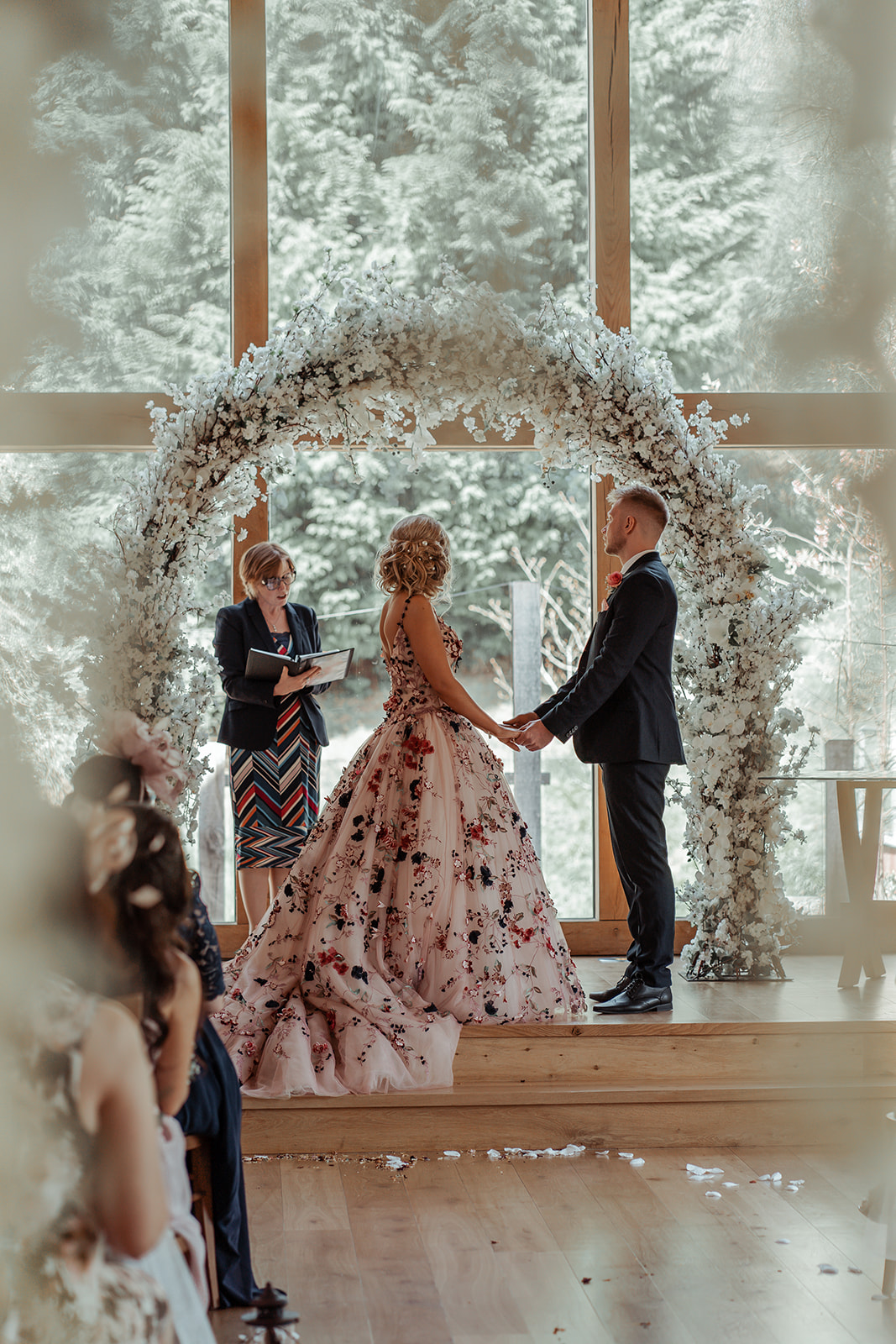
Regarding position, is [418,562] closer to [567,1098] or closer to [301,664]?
[301,664]

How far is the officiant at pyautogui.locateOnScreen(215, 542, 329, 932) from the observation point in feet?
11.6

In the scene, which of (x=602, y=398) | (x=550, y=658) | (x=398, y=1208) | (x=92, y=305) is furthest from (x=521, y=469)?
(x=550, y=658)

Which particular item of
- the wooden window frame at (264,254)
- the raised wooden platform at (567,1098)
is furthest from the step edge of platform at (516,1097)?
the wooden window frame at (264,254)

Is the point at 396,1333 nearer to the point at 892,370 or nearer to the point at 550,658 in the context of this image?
the point at 892,370

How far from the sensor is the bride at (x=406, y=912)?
2.80 m

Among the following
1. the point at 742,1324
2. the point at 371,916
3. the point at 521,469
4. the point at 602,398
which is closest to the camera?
the point at 521,469

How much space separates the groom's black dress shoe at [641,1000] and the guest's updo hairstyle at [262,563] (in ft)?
5.20

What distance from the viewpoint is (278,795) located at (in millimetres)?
3553

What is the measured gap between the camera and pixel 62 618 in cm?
36

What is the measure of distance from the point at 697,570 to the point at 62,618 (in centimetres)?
322

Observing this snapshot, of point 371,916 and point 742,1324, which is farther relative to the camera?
point 371,916

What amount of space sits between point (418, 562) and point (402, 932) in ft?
3.27

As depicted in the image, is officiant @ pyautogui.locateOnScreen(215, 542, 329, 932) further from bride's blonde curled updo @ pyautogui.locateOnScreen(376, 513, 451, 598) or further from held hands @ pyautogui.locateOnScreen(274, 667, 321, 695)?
bride's blonde curled updo @ pyautogui.locateOnScreen(376, 513, 451, 598)

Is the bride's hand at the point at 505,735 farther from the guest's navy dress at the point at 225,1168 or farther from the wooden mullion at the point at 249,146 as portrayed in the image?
the wooden mullion at the point at 249,146
